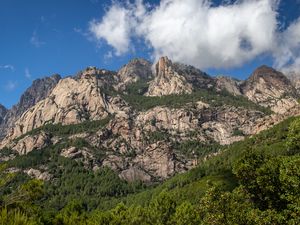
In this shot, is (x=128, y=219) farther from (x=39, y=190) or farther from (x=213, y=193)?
(x=39, y=190)

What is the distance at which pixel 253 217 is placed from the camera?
44.0m

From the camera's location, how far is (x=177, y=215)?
10619 centimetres

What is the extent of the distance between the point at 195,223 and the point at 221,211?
215ft

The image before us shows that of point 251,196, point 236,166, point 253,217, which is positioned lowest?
point 253,217

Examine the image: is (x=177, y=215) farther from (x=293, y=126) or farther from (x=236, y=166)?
(x=293, y=126)

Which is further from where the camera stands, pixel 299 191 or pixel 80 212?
pixel 80 212

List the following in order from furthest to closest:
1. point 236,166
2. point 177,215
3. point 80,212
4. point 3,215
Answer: point 80,212 < point 177,215 < point 236,166 < point 3,215

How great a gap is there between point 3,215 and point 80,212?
470 ft

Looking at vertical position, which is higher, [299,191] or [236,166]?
[236,166]

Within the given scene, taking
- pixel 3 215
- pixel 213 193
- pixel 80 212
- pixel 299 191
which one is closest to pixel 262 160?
pixel 213 193

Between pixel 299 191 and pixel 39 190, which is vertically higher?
pixel 39 190

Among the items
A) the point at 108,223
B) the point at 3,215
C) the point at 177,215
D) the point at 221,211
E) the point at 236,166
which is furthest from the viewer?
the point at 108,223

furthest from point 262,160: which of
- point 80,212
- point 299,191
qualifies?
point 80,212

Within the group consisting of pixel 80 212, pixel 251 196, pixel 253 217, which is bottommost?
pixel 253 217
